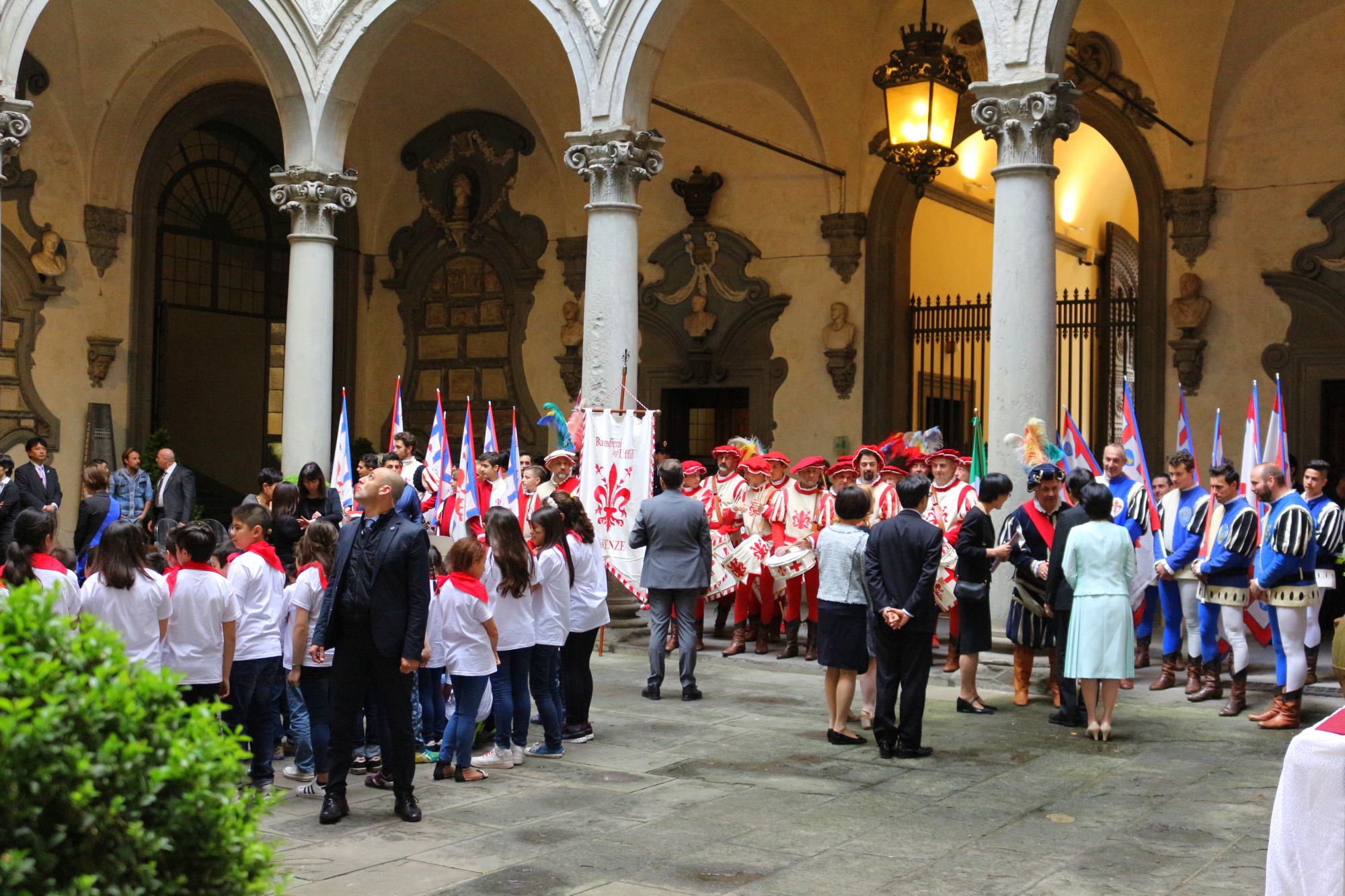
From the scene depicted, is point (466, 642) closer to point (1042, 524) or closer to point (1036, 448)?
point (1042, 524)

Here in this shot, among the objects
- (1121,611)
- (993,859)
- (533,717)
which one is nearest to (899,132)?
(1121,611)

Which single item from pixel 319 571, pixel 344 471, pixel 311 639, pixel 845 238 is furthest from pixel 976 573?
pixel 845 238

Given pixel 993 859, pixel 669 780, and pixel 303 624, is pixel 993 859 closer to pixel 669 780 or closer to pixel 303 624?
pixel 669 780

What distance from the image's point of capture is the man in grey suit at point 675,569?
9.23m

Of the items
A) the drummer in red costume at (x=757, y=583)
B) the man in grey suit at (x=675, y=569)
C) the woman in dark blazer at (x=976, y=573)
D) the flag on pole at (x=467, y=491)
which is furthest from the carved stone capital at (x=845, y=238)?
the woman in dark blazer at (x=976, y=573)

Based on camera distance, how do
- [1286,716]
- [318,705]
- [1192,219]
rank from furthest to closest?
[1192,219]
[1286,716]
[318,705]

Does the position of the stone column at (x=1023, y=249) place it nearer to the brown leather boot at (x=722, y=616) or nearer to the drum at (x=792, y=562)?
the drum at (x=792, y=562)

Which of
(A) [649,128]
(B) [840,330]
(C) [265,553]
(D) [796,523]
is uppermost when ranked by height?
(A) [649,128]

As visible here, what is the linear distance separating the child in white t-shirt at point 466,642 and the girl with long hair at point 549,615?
0.56 metres

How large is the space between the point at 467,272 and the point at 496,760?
40.7 feet

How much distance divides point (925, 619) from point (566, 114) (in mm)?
11422

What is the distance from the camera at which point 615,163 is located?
480 inches

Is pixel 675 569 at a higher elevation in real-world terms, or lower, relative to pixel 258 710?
higher

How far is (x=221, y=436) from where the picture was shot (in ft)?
62.5
